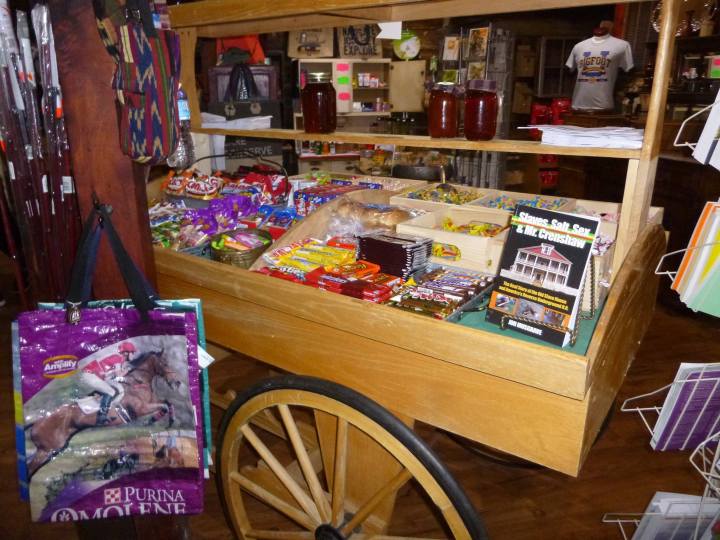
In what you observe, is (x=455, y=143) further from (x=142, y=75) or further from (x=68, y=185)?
(x=68, y=185)

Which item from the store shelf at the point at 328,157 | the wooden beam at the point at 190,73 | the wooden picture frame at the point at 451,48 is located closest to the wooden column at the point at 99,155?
the wooden beam at the point at 190,73

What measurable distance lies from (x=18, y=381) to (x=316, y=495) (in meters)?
0.81

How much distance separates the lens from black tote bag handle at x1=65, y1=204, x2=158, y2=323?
1.31m

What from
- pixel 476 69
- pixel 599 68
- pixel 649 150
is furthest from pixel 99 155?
pixel 599 68

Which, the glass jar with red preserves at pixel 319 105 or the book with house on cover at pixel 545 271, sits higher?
the glass jar with red preserves at pixel 319 105

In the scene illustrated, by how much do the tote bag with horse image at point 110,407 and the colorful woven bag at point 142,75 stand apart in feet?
0.74

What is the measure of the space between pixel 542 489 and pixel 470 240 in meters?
1.24

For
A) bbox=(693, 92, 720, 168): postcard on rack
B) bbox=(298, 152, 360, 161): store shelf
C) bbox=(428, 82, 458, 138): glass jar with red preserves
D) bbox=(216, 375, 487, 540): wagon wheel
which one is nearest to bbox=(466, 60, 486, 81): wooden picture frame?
bbox=(298, 152, 360, 161): store shelf

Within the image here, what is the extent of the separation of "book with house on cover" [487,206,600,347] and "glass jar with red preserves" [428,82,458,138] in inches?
22.0

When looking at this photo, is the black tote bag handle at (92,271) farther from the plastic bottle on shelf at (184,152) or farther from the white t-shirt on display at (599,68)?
the white t-shirt on display at (599,68)

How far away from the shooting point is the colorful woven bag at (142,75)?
1320 mm

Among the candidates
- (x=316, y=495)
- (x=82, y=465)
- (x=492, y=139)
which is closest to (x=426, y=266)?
(x=492, y=139)

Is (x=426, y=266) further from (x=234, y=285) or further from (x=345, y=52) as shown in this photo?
(x=345, y=52)

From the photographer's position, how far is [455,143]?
1.62m
